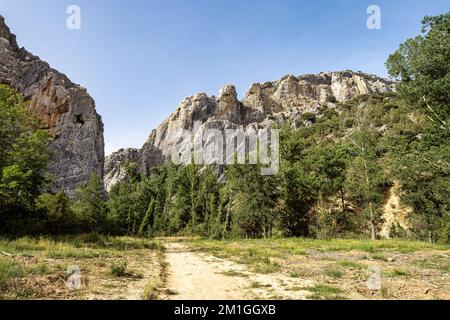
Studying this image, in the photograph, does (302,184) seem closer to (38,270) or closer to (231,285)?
(231,285)

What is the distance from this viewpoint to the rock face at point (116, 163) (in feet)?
327

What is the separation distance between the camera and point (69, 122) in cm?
8106

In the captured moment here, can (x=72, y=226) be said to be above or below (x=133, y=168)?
below

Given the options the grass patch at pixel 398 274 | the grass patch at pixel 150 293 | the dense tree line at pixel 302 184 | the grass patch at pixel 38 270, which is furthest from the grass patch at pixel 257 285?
the dense tree line at pixel 302 184

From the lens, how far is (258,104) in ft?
390

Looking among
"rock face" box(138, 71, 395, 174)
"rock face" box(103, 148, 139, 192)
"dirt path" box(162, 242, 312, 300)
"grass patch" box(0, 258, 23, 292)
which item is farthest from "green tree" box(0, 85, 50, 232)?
"rock face" box(103, 148, 139, 192)

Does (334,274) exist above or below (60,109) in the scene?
below

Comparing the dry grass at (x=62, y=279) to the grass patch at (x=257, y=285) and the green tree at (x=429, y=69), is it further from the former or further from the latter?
the green tree at (x=429, y=69)

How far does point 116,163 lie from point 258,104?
60.1m

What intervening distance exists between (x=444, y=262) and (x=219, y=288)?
11.4 m

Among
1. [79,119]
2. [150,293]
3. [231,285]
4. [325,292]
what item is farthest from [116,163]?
[325,292]

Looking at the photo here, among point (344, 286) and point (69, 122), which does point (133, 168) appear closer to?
point (69, 122)

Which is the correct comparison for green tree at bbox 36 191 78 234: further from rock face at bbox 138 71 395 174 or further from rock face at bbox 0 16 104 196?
rock face at bbox 138 71 395 174
